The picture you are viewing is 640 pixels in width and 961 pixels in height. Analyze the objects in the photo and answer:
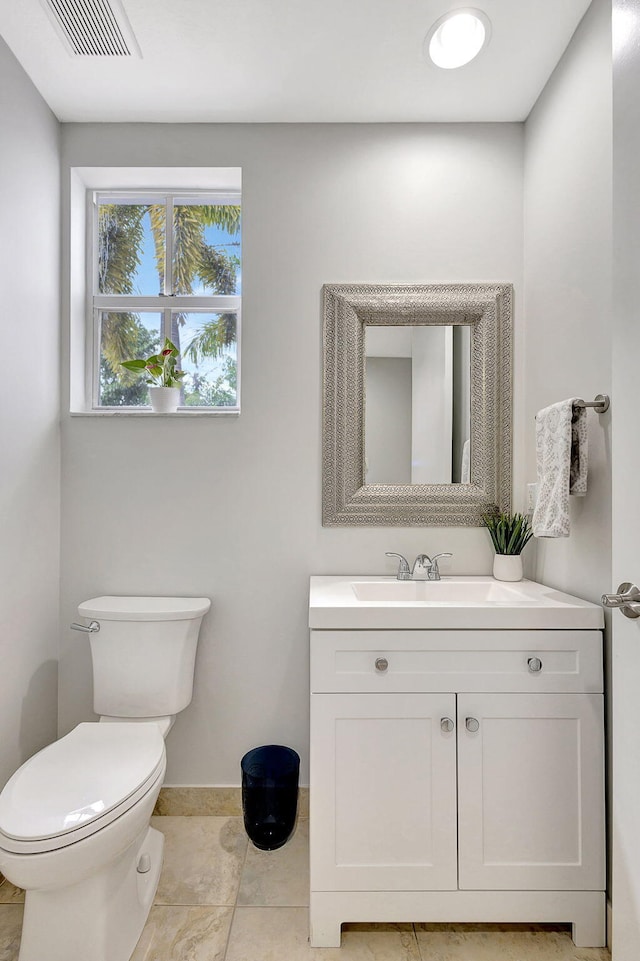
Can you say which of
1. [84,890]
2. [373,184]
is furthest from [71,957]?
[373,184]

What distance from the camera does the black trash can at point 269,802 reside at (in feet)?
5.82

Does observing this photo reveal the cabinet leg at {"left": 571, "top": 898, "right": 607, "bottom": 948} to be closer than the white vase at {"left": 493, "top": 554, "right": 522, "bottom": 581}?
Yes

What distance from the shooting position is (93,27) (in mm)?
1548

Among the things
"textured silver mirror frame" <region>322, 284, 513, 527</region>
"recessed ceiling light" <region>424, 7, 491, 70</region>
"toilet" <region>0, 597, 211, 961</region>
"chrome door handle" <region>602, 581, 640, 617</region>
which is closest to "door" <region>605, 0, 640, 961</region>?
"chrome door handle" <region>602, 581, 640, 617</region>

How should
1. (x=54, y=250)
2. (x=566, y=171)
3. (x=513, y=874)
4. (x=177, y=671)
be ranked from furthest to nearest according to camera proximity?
1. (x=54, y=250)
2. (x=177, y=671)
3. (x=566, y=171)
4. (x=513, y=874)

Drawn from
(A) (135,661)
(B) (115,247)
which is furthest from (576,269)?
(A) (135,661)

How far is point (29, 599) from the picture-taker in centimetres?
176

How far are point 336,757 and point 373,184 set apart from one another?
6.07 ft

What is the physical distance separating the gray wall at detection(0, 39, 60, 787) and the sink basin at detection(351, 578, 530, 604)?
1061 mm

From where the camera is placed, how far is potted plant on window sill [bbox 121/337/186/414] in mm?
1955

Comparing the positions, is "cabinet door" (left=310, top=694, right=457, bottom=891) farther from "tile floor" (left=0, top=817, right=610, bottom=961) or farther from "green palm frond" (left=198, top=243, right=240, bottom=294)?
"green palm frond" (left=198, top=243, right=240, bottom=294)

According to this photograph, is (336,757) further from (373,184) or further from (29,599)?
(373,184)

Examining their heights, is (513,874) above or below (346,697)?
below

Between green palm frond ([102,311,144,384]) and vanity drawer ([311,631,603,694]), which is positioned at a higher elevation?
green palm frond ([102,311,144,384])
